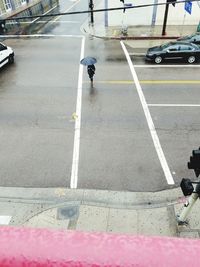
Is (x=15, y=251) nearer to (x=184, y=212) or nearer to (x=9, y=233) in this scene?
(x=9, y=233)

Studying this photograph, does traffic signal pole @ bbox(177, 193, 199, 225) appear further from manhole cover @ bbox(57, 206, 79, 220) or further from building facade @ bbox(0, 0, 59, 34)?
building facade @ bbox(0, 0, 59, 34)

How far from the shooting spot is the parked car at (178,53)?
62.0 feet

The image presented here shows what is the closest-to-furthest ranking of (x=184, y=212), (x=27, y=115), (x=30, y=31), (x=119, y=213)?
(x=184, y=212) < (x=119, y=213) < (x=27, y=115) < (x=30, y=31)

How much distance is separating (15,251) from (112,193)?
27.0 feet

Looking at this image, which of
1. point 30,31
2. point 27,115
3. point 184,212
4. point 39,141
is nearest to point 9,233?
point 184,212

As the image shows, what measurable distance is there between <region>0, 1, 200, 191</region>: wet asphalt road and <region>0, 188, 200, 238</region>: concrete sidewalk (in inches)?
17.3

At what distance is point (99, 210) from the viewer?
8.68 metres

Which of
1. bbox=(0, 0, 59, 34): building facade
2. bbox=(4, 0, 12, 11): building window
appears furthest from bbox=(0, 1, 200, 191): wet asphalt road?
bbox=(4, 0, 12, 11): building window

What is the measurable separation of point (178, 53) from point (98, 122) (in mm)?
8996

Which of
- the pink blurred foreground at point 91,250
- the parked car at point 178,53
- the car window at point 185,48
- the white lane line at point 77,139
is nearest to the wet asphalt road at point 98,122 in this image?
the white lane line at point 77,139

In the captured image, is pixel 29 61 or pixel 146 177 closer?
pixel 146 177

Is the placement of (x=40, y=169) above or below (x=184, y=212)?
below

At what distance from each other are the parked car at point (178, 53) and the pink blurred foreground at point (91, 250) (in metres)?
18.8

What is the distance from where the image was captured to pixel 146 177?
32.9 ft
